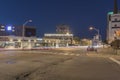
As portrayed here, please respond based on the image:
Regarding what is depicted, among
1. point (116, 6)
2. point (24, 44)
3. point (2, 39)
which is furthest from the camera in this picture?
point (116, 6)

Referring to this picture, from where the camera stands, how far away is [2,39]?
10856 centimetres

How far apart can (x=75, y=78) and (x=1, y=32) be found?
593ft

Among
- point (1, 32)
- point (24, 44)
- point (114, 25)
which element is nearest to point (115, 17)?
point (114, 25)

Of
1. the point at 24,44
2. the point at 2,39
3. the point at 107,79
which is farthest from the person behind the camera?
the point at 2,39

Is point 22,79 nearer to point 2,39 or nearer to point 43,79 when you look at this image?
point 43,79

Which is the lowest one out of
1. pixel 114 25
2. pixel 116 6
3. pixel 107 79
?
pixel 107 79

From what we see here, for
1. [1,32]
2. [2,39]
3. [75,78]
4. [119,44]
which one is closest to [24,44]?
[2,39]

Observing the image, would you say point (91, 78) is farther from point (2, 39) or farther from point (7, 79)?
point (2, 39)

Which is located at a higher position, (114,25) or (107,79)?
(114,25)

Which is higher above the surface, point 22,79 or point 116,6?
point 116,6

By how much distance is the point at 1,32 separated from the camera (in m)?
190

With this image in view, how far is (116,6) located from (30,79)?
18192 centimetres

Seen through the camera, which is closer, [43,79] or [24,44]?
[43,79]

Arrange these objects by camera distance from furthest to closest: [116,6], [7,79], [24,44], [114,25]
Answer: [116,6], [114,25], [24,44], [7,79]
